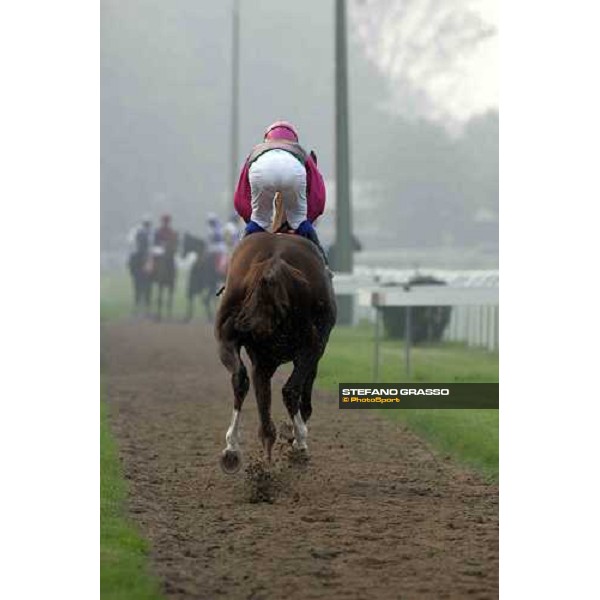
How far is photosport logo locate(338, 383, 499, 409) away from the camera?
37.8 ft

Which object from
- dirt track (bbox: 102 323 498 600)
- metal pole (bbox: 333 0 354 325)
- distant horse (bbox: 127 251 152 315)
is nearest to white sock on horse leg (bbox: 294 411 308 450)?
dirt track (bbox: 102 323 498 600)

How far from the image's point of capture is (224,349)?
10969 millimetres

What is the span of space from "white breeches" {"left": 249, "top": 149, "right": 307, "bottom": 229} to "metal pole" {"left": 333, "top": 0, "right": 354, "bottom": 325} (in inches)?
44.8

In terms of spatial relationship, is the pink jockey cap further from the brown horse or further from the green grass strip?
the green grass strip

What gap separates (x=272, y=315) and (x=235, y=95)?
6.08ft

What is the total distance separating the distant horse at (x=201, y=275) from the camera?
12.2 m

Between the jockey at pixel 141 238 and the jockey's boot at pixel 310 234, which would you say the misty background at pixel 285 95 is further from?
the jockey's boot at pixel 310 234

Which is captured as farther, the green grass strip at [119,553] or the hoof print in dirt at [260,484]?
the hoof print in dirt at [260,484]

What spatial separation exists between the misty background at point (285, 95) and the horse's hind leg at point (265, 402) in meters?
1.34

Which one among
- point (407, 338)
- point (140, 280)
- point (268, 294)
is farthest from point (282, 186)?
point (407, 338)

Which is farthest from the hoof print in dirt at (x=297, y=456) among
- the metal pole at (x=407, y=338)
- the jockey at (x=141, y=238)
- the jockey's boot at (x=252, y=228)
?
the jockey at (x=141, y=238)
